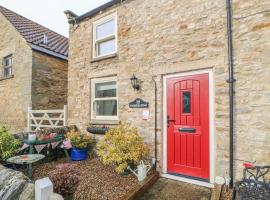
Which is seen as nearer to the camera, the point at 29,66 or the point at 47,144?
the point at 47,144

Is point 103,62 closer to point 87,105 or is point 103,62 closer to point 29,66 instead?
point 87,105

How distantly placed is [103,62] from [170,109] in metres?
2.82

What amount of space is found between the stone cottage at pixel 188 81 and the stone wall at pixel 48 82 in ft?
12.4

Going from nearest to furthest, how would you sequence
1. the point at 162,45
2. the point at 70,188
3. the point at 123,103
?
the point at 70,188 → the point at 162,45 → the point at 123,103

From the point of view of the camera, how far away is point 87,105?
21.2ft

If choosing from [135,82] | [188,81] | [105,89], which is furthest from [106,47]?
[188,81]

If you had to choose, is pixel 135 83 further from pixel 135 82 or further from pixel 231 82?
pixel 231 82

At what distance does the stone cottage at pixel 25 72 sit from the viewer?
8609 mm

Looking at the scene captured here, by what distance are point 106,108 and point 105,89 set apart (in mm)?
631

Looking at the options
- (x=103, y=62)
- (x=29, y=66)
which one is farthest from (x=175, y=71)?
(x=29, y=66)

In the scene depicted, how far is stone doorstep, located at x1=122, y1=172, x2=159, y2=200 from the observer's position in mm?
3433

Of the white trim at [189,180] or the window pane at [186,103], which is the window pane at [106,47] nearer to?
the window pane at [186,103]

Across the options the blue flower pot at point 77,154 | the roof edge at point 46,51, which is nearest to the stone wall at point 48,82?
the roof edge at point 46,51

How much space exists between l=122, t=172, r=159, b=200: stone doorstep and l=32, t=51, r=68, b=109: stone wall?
6.64 meters
